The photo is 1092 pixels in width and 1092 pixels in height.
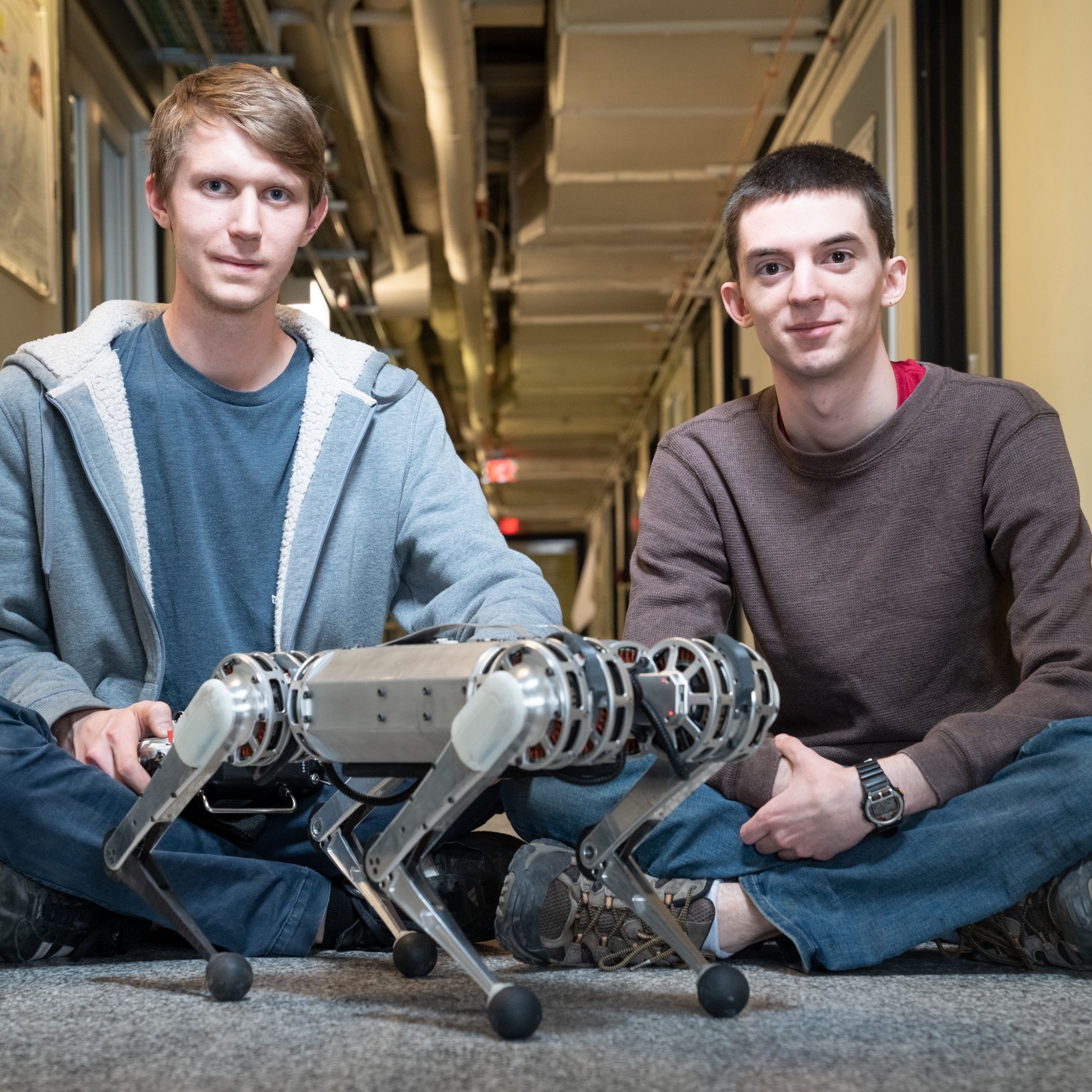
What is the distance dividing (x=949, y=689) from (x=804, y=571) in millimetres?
260

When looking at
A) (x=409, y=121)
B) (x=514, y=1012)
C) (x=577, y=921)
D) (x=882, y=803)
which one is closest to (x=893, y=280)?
(x=882, y=803)

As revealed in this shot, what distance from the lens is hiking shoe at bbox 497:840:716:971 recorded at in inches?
64.4

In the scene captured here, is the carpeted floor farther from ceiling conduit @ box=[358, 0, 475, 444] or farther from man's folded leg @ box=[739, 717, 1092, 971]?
ceiling conduit @ box=[358, 0, 475, 444]


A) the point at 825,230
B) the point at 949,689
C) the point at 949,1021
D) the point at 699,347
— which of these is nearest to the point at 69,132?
the point at 825,230

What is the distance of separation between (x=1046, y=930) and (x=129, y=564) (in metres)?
1.31

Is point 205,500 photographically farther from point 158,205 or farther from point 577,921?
point 577,921

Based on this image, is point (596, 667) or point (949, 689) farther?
point (949, 689)

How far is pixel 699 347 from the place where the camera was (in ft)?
29.7

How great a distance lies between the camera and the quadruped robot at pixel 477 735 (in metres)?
1.14

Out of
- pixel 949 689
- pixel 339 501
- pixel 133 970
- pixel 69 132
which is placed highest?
pixel 69 132

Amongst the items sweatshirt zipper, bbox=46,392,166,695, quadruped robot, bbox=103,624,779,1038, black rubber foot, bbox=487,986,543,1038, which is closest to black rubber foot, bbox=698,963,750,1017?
quadruped robot, bbox=103,624,779,1038

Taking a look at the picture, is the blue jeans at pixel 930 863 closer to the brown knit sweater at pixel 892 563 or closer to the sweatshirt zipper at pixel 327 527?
the brown knit sweater at pixel 892 563

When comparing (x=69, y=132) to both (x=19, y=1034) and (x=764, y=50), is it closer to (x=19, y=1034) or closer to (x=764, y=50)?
(x=764, y=50)

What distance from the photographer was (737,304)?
2.09 meters
